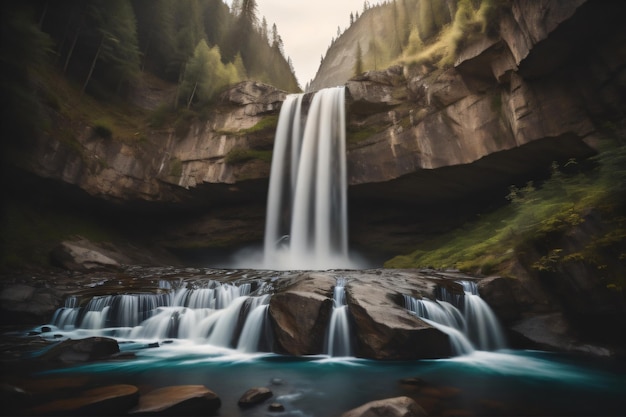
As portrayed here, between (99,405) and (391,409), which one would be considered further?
(99,405)

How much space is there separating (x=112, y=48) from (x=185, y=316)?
2253 cm

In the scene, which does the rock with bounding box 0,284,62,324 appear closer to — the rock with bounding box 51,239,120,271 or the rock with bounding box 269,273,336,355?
the rock with bounding box 51,239,120,271

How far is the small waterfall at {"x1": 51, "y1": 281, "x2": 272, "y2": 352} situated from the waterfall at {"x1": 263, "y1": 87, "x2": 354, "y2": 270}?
31.1 feet

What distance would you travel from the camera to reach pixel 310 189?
1948cm

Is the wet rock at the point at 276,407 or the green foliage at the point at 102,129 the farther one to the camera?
the green foliage at the point at 102,129

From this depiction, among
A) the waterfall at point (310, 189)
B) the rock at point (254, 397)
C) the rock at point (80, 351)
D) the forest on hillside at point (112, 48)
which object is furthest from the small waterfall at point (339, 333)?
the waterfall at point (310, 189)

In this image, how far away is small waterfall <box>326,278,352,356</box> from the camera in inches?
262

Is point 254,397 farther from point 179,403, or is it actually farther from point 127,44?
point 127,44

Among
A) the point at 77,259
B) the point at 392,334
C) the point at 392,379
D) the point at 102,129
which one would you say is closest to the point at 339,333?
the point at 392,334

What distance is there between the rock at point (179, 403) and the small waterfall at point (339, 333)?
3.14 meters

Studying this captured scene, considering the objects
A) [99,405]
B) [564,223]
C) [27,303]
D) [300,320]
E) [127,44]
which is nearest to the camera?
[99,405]

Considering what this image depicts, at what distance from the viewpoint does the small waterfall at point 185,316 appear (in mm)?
7621

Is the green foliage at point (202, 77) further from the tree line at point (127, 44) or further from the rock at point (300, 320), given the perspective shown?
the rock at point (300, 320)

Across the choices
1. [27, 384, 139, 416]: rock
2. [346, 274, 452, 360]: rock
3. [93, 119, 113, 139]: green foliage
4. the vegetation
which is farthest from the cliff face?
[27, 384, 139, 416]: rock
